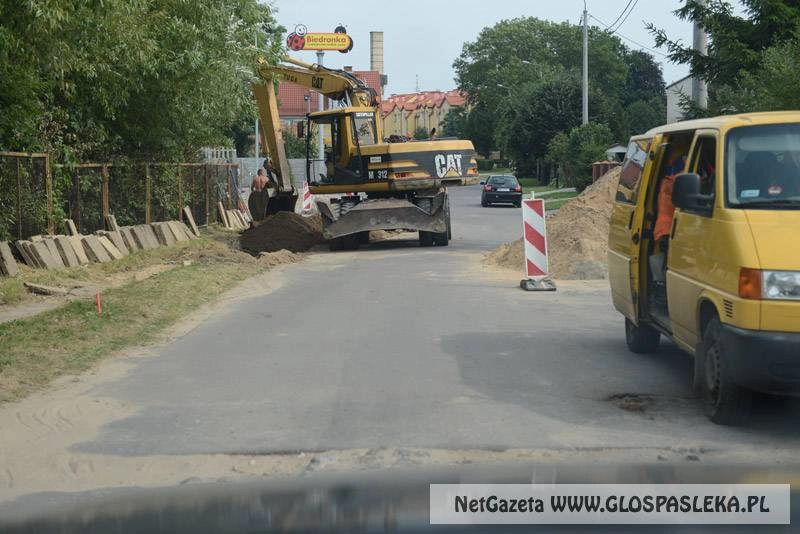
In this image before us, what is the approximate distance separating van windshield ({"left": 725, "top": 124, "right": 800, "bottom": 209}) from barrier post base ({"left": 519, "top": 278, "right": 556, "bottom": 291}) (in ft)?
27.5

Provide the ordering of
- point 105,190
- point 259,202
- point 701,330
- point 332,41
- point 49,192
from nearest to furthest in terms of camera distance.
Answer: point 701,330, point 49,192, point 105,190, point 259,202, point 332,41

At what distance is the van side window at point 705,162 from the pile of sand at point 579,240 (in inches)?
375

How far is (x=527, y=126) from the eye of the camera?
74438 millimetres

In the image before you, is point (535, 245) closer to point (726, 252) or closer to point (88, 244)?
point (726, 252)

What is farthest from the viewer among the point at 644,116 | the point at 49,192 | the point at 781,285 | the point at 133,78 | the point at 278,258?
the point at 644,116

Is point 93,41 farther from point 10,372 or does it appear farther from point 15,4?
Answer: point 10,372

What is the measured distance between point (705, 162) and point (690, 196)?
811 millimetres

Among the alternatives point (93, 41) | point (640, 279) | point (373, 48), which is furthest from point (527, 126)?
point (640, 279)

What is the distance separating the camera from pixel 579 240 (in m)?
19.3

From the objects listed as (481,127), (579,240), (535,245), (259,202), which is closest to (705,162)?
(535,245)

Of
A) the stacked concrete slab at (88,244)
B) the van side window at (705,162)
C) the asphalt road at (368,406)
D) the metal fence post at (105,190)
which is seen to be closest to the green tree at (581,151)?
the stacked concrete slab at (88,244)

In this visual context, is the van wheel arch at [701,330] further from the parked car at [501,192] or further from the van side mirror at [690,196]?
the parked car at [501,192]

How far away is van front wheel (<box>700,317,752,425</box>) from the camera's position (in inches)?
286

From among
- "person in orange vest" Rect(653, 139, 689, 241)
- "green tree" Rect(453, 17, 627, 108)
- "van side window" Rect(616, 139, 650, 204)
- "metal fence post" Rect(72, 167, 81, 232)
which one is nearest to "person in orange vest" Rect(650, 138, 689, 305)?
"person in orange vest" Rect(653, 139, 689, 241)
